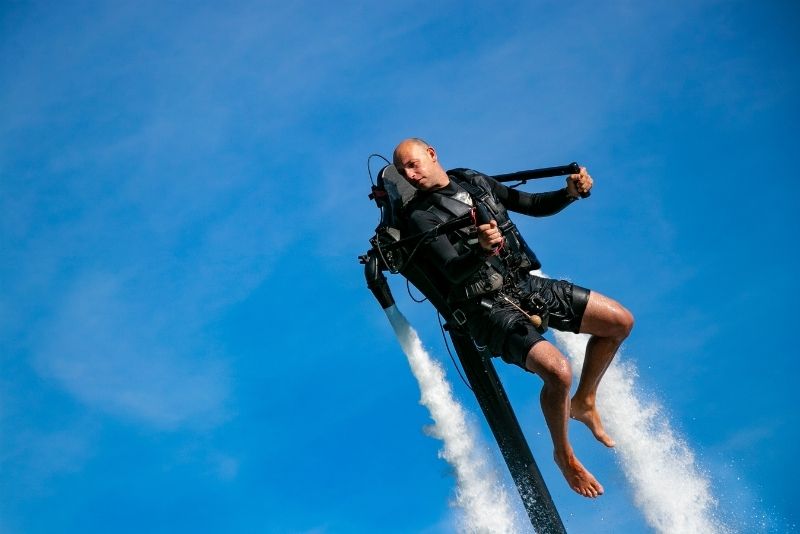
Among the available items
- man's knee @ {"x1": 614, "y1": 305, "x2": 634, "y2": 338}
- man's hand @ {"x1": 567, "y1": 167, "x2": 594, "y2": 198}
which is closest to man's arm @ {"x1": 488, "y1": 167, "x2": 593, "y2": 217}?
man's hand @ {"x1": 567, "y1": 167, "x2": 594, "y2": 198}

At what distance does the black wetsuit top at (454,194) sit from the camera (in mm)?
8039

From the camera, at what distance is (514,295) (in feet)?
28.1

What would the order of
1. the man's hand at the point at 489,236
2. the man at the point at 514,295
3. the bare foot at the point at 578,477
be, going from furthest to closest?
the bare foot at the point at 578,477 < the man at the point at 514,295 < the man's hand at the point at 489,236

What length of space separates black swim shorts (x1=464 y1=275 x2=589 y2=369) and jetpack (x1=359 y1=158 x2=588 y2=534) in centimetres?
27

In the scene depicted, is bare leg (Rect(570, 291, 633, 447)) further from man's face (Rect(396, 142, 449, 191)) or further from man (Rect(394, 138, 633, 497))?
man's face (Rect(396, 142, 449, 191))

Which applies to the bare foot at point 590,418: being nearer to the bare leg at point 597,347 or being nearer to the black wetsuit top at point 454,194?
the bare leg at point 597,347

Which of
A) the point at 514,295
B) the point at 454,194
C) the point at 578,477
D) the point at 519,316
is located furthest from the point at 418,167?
the point at 578,477

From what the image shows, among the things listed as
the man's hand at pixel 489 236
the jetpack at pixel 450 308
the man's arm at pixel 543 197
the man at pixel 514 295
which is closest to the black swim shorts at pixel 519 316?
the man at pixel 514 295

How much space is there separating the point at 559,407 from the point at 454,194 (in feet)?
6.75

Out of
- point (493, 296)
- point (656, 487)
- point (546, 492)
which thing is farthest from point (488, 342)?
point (656, 487)

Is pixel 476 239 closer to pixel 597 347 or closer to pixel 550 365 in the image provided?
pixel 550 365

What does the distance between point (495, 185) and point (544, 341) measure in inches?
65.9

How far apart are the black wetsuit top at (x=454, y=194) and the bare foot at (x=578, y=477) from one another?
177 cm

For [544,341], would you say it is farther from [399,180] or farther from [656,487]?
[656,487]
